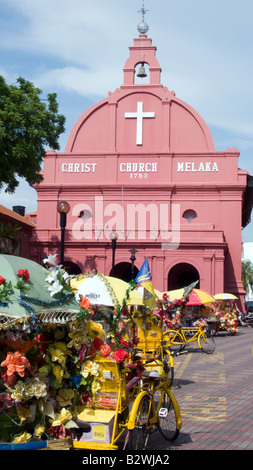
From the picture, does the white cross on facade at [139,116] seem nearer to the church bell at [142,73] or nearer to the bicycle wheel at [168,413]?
the church bell at [142,73]

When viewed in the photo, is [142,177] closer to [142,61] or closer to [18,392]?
[142,61]

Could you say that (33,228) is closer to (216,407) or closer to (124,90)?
(124,90)

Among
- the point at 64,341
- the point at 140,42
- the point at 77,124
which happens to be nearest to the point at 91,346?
the point at 64,341

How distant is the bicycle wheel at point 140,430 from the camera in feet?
18.7

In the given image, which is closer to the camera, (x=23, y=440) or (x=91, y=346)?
(x=23, y=440)

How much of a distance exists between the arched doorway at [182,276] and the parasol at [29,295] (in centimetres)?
2848

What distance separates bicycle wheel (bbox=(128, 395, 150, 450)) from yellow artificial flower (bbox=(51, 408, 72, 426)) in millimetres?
999

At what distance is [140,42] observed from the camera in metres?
35.0

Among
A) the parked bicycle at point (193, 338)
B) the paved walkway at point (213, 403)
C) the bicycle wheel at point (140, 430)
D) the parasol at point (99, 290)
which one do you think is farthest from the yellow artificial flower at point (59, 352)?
the parked bicycle at point (193, 338)

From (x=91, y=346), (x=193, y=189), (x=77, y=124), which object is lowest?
(x=91, y=346)

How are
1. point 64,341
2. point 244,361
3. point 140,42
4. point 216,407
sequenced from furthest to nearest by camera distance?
point 140,42, point 244,361, point 216,407, point 64,341

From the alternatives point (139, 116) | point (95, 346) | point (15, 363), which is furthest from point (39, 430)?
point (139, 116)

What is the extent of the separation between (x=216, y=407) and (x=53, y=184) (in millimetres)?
26373

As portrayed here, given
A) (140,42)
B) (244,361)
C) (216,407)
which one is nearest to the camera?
(216,407)
